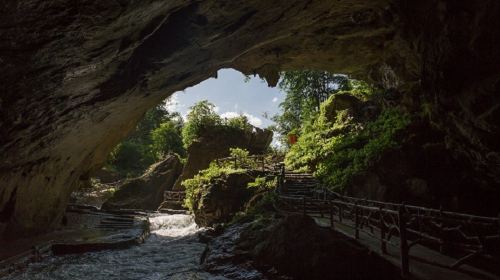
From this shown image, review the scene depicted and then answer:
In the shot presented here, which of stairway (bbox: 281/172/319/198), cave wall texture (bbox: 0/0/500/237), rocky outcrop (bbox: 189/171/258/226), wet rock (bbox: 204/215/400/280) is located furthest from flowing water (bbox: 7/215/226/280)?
stairway (bbox: 281/172/319/198)

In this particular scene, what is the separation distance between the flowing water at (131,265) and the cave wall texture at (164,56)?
3.72 meters

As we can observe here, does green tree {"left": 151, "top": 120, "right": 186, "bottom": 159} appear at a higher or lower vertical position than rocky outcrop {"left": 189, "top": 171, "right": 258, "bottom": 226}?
higher

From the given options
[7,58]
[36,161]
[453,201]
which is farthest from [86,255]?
[453,201]

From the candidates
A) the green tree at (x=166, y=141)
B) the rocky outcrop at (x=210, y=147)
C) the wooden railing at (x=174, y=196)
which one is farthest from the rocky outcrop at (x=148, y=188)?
the green tree at (x=166, y=141)

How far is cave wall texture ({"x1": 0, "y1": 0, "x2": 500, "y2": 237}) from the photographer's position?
21.9 ft

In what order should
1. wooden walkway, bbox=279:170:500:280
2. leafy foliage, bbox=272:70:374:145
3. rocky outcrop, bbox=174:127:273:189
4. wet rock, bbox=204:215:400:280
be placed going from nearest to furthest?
wooden walkway, bbox=279:170:500:280
wet rock, bbox=204:215:400:280
rocky outcrop, bbox=174:127:273:189
leafy foliage, bbox=272:70:374:145

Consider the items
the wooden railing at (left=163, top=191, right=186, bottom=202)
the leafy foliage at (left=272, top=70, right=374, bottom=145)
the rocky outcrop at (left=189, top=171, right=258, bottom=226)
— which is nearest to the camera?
the rocky outcrop at (left=189, top=171, right=258, bottom=226)

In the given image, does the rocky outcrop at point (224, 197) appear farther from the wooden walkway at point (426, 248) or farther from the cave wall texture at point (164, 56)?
the wooden walkway at point (426, 248)

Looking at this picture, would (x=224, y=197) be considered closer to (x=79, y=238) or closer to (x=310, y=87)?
(x=79, y=238)

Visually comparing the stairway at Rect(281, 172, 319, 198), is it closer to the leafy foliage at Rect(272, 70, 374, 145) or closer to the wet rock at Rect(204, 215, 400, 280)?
the wet rock at Rect(204, 215, 400, 280)

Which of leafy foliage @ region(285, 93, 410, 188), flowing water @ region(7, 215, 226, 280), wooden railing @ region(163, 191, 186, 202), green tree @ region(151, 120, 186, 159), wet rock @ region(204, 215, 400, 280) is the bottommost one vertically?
flowing water @ region(7, 215, 226, 280)

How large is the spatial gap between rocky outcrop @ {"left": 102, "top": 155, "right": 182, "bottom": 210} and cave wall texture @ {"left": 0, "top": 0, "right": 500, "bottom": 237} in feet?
44.3

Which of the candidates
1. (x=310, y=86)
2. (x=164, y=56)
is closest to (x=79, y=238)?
(x=164, y=56)

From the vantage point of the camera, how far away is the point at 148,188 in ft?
106
